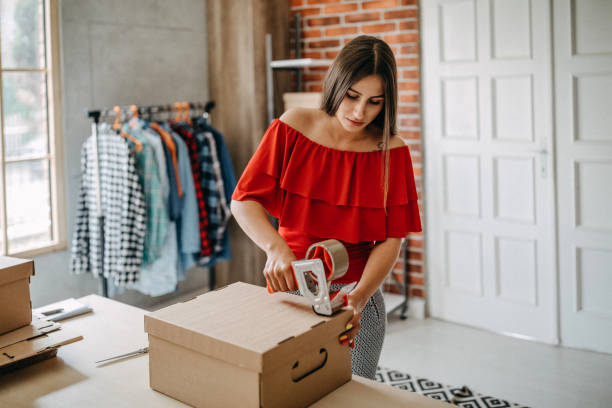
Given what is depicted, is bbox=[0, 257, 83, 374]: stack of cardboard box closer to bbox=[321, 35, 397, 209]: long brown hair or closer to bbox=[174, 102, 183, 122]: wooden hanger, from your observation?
bbox=[321, 35, 397, 209]: long brown hair

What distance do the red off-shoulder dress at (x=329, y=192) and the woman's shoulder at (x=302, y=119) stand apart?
0.05 ft

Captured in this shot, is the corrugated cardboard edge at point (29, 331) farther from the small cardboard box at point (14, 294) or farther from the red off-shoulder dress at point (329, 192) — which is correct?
the red off-shoulder dress at point (329, 192)

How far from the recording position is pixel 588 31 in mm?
3203

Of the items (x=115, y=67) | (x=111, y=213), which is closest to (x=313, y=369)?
(x=111, y=213)

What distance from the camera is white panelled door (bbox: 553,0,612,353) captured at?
3.21 m

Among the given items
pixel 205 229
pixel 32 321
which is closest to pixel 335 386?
pixel 32 321

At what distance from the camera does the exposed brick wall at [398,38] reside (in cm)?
380

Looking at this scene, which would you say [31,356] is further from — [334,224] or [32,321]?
[334,224]

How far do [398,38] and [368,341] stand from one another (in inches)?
103

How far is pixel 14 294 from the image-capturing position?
152 cm

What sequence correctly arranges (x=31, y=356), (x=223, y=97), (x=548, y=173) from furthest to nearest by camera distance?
(x=223, y=97), (x=548, y=173), (x=31, y=356)

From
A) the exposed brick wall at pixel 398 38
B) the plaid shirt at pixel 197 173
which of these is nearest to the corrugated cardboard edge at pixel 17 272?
the plaid shirt at pixel 197 173

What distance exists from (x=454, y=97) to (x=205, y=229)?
68.9 inches

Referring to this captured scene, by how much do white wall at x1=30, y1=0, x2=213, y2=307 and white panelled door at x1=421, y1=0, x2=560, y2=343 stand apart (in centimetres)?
162
